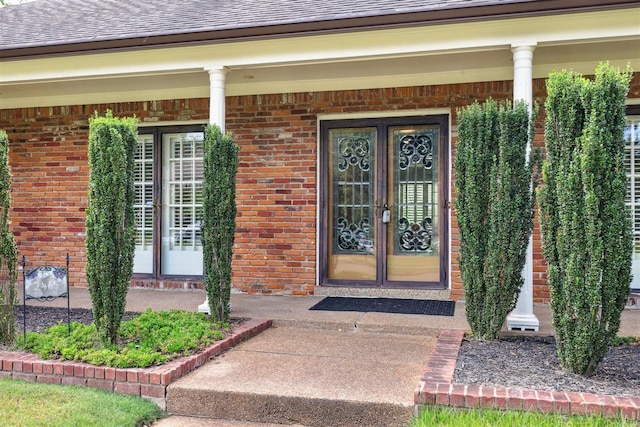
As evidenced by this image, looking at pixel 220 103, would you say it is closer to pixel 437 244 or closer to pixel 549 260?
pixel 437 244

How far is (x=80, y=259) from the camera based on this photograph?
7430 millimetres

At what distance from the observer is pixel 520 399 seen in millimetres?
2924

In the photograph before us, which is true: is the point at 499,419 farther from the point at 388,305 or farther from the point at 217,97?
the point at 217,97

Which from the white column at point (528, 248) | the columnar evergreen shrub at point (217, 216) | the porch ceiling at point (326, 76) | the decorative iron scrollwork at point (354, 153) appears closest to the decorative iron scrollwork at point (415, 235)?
the decorative iron scrollwork at point (354, 153)

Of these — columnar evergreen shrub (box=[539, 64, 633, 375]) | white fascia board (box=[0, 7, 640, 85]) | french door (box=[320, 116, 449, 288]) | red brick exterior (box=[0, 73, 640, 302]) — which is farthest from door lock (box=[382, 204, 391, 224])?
columnar evergreen shrub (box=[539, 64, 633, 375])

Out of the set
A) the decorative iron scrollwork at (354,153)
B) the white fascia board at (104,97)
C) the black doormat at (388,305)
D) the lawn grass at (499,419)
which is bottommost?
the lawn grass at (499,419)

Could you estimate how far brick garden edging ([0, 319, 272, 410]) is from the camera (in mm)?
3432

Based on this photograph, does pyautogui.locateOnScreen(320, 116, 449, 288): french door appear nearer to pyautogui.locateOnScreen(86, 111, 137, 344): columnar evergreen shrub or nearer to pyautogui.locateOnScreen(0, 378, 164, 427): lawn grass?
pyautogui.locateOnScreen(86, 111, 137, 344): columnar evergreen shrub

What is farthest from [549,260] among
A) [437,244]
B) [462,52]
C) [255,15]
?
[255,15]

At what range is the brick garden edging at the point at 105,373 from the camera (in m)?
3.43

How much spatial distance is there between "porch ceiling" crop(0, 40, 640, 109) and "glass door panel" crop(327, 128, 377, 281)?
0.68m

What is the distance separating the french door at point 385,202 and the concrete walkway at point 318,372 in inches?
48.8

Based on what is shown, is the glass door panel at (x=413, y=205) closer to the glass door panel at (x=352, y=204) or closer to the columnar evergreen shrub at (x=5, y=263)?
the glass door panel at (x=352, y=204)

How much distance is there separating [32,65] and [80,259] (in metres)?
2.70
